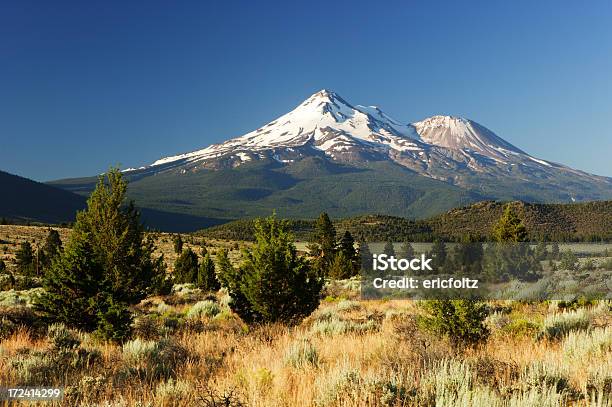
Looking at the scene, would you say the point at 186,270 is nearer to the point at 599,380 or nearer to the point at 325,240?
the point at 325,240

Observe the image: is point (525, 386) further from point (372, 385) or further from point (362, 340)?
point (362, 340)

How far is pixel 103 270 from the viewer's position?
440 inches

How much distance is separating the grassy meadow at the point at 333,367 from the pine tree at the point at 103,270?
0.58m

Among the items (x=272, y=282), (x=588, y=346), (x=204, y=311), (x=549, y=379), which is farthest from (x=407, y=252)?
(x=204, y=311)

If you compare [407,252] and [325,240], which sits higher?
[407,252]

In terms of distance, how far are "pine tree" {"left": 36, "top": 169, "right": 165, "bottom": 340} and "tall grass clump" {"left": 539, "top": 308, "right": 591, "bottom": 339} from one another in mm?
8364

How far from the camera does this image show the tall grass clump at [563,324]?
784 centimetres

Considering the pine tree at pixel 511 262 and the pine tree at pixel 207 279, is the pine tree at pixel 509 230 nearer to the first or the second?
the pine tree at pixel 511 262

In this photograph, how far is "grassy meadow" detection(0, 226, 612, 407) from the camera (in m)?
4.06

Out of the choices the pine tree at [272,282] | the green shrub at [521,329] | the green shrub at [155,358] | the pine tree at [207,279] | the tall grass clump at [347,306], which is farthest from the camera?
the pine tree at [207,279]

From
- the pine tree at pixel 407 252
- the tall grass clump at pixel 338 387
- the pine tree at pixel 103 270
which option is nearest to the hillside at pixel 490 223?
the pine tree at pixel 103 270

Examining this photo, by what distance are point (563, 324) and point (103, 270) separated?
10.4 meters

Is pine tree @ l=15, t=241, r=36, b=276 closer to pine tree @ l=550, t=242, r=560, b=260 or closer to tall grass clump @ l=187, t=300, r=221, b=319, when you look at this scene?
tall grass clump @ l=187, t=300, r=221, b=319

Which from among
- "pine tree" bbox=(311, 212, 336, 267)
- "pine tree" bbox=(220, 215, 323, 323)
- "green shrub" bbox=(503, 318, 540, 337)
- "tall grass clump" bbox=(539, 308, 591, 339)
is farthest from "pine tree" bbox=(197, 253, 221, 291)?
"tall grass clump" bbox=(539, 308, 591, 339)
